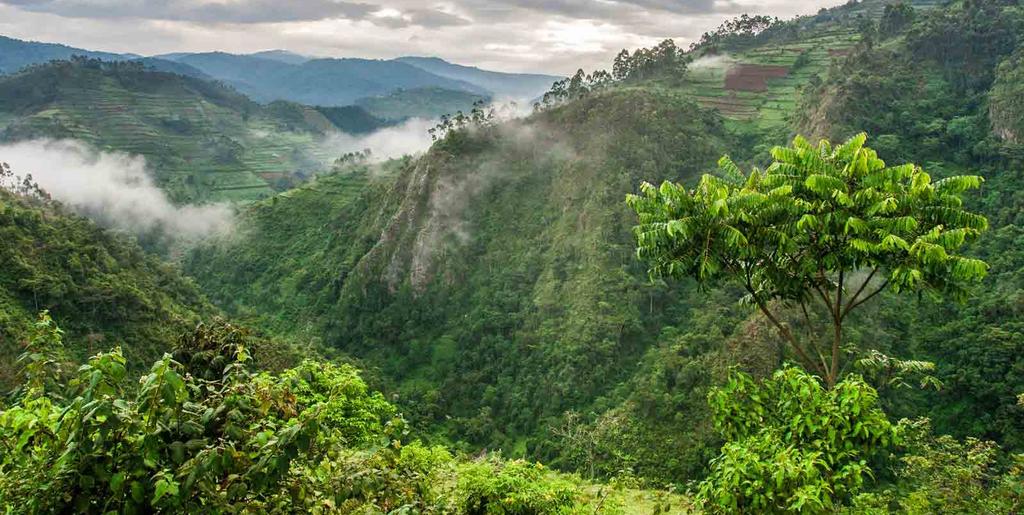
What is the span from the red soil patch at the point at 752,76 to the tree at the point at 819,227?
286ft

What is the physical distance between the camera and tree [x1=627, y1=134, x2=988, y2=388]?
763 cm

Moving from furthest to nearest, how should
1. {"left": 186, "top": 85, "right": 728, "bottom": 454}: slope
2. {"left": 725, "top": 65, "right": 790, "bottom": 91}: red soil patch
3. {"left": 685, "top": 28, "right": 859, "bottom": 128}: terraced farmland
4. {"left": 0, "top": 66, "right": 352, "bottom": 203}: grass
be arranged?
{"left": 0, "top": 66, "right": 352, "bottom": 203}: grass, {"left": 725, "top": 65, "right": 790, "bottom": 91}: red soil patch, {"left": 685, "top": 28, "right": 859, "bottom": 128}: terraced farmland, {"left": 186, "top": 85, "right": 728, "bottom": 454}: slope

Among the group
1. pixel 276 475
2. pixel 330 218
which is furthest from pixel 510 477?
pixel 330 218

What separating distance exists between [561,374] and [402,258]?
2990 cm

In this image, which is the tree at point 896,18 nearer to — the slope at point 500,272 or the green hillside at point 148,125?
the slope at point 500,272

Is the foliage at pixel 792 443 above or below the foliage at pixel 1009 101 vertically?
below

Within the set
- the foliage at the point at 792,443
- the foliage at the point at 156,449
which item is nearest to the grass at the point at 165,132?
the foliage at the point at 156,449

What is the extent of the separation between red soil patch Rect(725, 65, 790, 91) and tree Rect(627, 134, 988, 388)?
286 feet

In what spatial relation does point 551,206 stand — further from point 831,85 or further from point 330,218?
point 330,218

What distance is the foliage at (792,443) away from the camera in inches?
262

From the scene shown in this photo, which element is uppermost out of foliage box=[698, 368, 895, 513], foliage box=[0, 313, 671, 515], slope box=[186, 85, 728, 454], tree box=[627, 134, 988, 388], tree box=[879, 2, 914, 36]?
tree box=[879, 2, 914, 36]

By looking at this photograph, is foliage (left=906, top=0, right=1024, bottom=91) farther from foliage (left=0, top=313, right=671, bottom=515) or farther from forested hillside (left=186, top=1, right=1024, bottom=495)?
foliage (left=0, top=313, right=671, bottom=515)

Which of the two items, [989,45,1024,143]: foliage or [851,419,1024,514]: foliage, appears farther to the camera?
[989,45,1024,143]: foliage

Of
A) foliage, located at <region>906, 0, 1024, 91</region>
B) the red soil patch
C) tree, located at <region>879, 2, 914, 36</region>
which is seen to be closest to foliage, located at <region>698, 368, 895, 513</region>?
foliage, located at <region>906, 0, 1024, 91</region>
